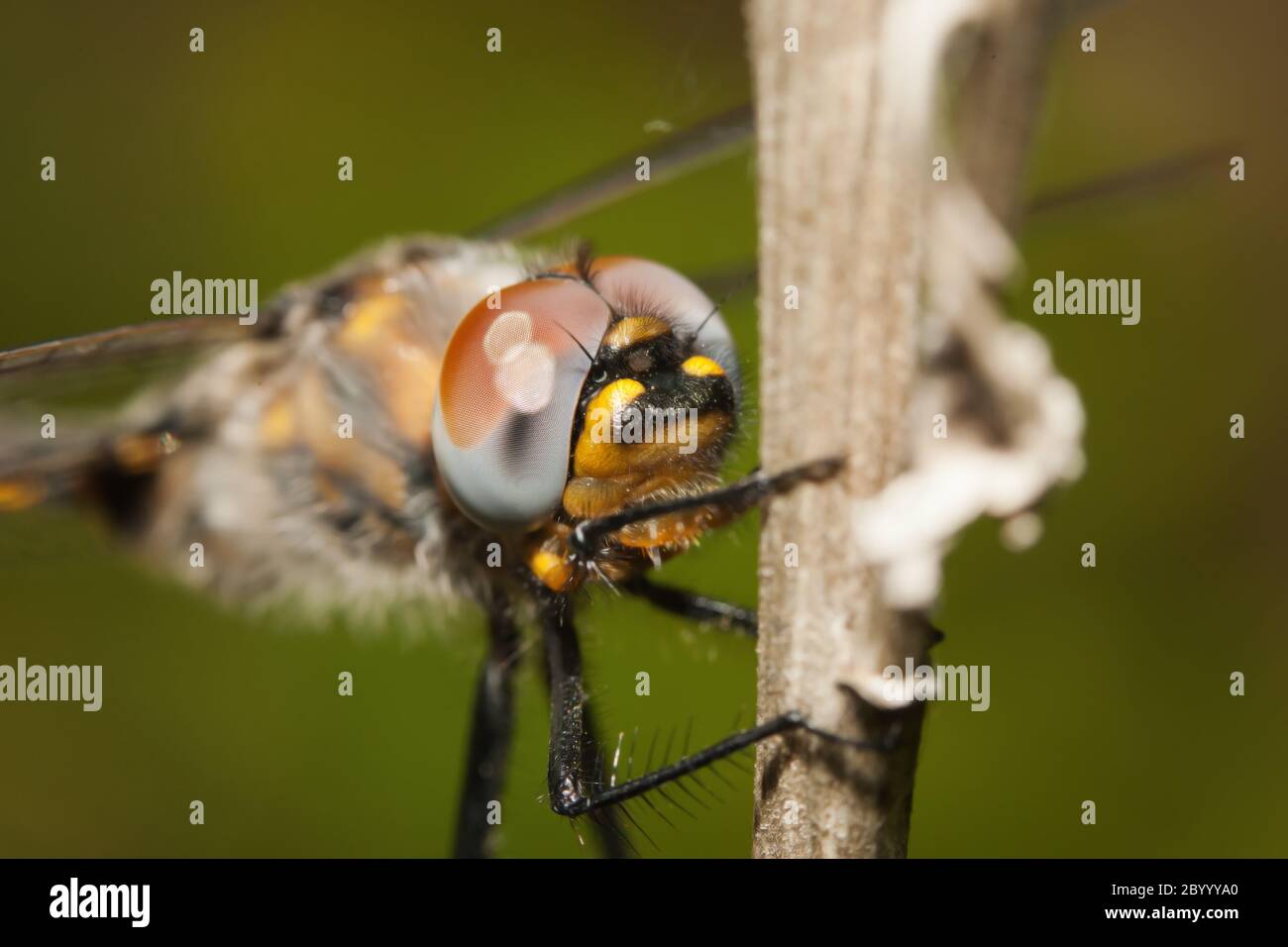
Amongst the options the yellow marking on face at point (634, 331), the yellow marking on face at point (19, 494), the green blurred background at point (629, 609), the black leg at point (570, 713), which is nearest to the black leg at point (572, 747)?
the black leg at point (570, 713)

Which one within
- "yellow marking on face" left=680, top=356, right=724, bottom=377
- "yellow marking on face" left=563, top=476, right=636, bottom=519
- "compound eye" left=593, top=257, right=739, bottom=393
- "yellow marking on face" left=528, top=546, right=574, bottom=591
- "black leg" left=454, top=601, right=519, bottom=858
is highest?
"compound eye" left=593, top=257, right=739, bottom=393

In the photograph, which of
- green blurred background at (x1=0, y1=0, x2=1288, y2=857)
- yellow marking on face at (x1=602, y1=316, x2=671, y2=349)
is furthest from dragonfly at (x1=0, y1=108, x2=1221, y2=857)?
green blurred background at (x1=0, y1=0, x2=1288, y2=857)

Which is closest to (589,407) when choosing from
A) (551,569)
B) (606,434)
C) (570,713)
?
(606,434)

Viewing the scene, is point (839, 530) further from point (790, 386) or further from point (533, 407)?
point (533, 407)

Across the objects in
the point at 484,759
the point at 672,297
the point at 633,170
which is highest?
the point at 633,170

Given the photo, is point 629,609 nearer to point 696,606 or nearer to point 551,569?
point 696,606

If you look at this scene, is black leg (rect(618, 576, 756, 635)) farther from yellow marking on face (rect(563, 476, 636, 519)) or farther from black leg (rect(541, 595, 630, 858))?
yellow marking on face (rect(563, 476, 636, 519))
